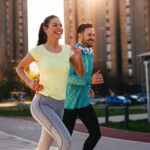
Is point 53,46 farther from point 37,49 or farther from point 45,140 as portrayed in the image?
point 45,140

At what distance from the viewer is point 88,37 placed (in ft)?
15.4

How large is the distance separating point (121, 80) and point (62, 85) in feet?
236

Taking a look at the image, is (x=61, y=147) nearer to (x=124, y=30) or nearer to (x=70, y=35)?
(x=124, y=30)

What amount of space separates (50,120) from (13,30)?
108016 mm

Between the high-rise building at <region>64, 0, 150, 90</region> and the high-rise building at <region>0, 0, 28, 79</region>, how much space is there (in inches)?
941

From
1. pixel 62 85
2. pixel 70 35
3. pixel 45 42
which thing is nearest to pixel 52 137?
pixel 62 85

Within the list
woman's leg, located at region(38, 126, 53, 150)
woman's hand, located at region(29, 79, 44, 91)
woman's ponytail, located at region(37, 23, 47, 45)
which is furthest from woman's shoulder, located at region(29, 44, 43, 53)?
woman's leg, located at region(38, 126, 53, 150)

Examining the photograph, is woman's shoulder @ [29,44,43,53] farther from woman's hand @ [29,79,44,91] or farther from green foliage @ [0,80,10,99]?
green foliage @ [0,80,10,99]

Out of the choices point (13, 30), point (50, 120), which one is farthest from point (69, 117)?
point (13, 30)

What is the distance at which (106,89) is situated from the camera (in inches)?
2714

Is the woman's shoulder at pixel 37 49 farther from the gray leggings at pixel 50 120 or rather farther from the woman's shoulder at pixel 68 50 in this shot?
the gray leggings at pixel 50 120

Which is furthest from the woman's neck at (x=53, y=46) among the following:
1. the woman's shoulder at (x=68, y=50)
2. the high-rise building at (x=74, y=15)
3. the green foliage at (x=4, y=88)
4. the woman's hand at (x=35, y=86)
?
the high-rise building at (x=74, y=15)

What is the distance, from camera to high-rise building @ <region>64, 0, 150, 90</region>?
82625mm

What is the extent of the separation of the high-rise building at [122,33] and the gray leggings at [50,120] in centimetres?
7195
